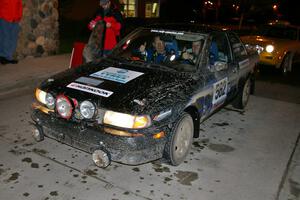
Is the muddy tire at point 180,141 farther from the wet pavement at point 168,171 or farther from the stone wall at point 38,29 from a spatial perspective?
the stone wall at point 38,29

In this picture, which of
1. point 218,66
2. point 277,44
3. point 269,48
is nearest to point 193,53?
point 218,66

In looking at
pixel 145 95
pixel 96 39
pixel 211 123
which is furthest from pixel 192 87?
pixel 96 39

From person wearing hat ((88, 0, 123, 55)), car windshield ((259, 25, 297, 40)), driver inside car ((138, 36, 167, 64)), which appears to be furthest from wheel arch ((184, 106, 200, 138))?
car windshield ((259, 25, 297, 40))

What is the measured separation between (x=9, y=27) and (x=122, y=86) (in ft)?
18.8

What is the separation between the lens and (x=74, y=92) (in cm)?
400

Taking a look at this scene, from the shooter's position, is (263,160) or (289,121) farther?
(289,121)

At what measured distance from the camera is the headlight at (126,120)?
369cm

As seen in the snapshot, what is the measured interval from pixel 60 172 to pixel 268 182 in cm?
240

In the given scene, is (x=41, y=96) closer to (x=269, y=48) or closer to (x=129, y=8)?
(x=269, y=48)

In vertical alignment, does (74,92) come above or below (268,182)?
above

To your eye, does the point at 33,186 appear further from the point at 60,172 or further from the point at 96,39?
the point at 96,39

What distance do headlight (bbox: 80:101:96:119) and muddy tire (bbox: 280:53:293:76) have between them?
8.26 metres

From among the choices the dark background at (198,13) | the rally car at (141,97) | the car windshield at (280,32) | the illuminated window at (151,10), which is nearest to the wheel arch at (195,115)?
the rally car at (141,97)

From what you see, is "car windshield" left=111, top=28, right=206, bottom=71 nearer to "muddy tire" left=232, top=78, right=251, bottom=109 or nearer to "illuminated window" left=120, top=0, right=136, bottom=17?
"muddy tire" left=232, top=78, right=251, bottom=109
